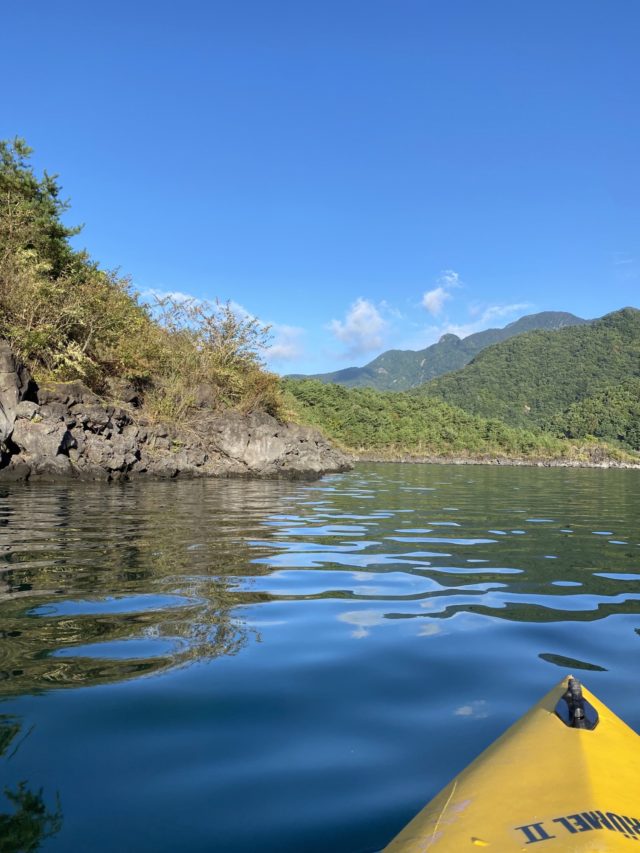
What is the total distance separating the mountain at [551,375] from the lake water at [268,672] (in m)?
116

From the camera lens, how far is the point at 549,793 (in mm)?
1423

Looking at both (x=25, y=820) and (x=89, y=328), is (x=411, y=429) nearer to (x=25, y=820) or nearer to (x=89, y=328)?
(x=89, y=328)

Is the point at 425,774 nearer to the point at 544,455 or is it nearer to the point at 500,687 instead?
the point at 500,687

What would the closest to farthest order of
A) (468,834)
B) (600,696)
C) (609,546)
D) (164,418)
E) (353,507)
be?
(468,834) < (600,696) < (609,546) < (353,507) < (164,418)

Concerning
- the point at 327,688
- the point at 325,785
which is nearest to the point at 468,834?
the point at 325,785

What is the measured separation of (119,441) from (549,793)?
1579cm

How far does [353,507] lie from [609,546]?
5.06 metres

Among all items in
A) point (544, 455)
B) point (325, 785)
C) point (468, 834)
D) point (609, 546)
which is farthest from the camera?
point (544, 455)

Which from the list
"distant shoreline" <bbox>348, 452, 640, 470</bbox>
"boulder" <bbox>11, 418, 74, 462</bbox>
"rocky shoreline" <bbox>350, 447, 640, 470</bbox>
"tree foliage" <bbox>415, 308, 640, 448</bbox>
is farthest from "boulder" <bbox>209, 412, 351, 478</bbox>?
"tree foliage" <bbox>415, 308, 640, 448</bbox>

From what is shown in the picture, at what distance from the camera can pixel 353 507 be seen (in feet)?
37.5

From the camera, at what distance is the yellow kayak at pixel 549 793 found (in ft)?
4.04

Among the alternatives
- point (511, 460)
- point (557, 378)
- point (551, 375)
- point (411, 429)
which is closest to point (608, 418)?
point (557, 378)

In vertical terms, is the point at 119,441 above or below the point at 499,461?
above

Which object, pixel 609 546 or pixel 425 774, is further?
pixel 609 546
